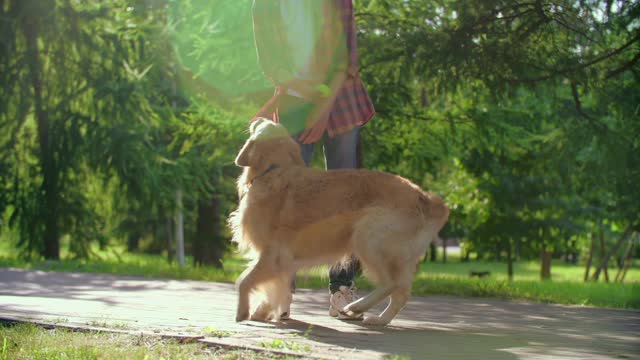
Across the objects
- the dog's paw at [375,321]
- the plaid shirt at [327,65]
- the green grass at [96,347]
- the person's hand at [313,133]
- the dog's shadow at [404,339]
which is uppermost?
the plaid shirt at [327,65]

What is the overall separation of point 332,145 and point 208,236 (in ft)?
51.7

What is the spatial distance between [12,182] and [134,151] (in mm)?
2625

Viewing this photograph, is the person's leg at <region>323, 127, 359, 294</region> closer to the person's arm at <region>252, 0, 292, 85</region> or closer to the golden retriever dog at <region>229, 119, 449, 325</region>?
the person's arm at <region>252, 0, 292, 85</region>

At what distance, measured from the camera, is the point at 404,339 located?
3.65 m

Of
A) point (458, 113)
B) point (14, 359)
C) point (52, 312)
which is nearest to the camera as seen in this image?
point (14, 359)

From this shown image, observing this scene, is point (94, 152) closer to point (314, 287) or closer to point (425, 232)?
point (314, 287)

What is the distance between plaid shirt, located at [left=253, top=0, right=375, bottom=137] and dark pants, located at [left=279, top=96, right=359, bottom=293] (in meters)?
0.05

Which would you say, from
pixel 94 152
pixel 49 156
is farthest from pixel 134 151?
pixel 49 156

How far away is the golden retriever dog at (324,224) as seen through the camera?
4039 millimetres

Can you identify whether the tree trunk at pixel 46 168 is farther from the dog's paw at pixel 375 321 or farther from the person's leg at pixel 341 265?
the dog's paw at pixel 375 321

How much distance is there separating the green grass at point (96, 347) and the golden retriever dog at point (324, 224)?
0.82 m

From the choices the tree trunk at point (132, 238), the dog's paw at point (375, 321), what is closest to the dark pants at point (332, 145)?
the dog's paw at point (375, 321)

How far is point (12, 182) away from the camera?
1452cm

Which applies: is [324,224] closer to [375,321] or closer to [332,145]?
[375,321]
